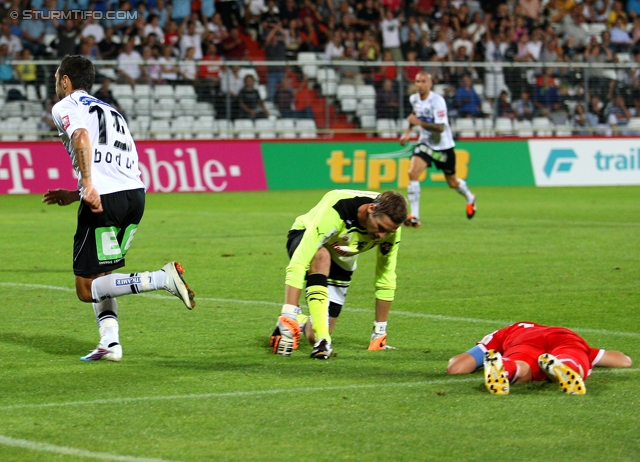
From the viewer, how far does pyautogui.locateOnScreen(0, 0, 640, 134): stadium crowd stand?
23750mm

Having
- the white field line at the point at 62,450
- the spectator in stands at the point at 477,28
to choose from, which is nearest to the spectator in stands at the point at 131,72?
the spectator in stands at the point at 477,28

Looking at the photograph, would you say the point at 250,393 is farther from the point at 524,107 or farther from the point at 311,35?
the point at 524,107

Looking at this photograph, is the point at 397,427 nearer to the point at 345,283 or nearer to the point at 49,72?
the point at 345,283

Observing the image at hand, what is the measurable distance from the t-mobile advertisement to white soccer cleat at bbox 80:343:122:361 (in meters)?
15.3

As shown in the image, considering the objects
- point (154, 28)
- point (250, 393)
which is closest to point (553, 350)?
point (250, 393)

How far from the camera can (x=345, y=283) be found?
25.4 feet

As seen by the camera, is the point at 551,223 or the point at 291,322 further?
the point at 551,223

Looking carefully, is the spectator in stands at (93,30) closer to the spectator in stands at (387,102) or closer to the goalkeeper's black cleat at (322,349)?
the spectator in stands at (387,102)

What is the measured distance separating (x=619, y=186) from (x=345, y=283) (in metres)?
20.7

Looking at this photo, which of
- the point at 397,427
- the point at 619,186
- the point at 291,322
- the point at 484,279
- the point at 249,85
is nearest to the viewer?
the point at 397,427

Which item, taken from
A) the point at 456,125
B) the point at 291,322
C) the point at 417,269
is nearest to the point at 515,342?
the point at 291,322

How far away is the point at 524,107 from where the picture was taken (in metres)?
27.2

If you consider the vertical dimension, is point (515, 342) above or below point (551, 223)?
above

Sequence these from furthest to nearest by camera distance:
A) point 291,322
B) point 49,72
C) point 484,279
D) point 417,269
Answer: point 49,72
point 417,269
point 484,279
point 291,322
